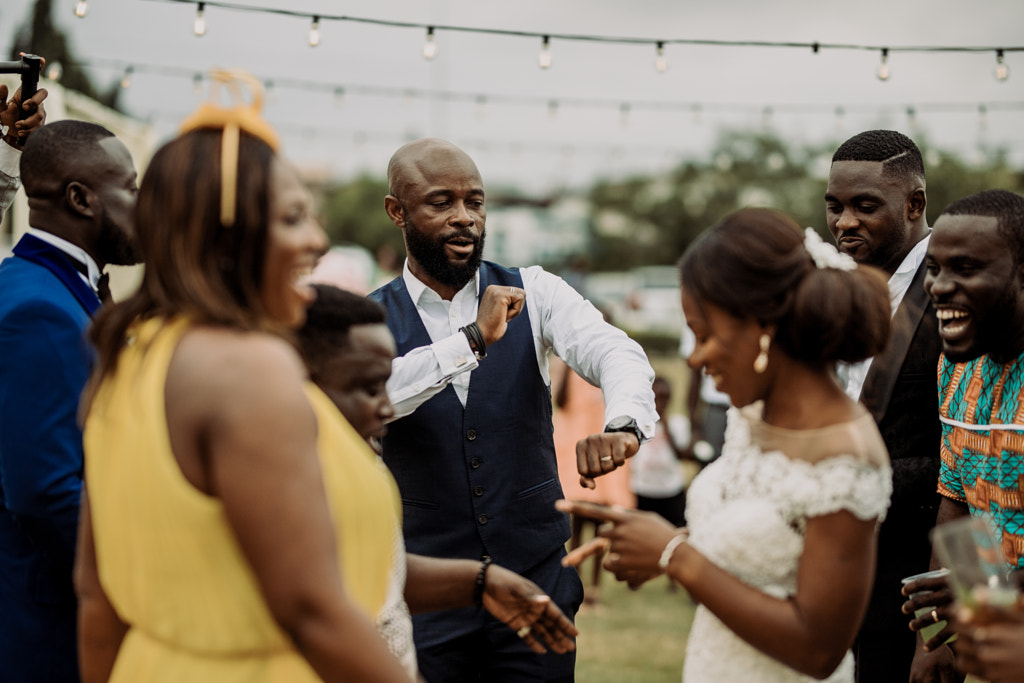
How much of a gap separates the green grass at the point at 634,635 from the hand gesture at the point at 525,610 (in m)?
3.27

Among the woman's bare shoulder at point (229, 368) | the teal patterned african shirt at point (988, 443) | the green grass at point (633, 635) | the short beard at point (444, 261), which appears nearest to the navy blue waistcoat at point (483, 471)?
the short beard at point (444, 261)

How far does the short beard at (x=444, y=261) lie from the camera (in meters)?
3.59

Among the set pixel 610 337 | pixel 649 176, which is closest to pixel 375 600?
pixel 610 337

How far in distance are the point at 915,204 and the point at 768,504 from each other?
2.12 meters

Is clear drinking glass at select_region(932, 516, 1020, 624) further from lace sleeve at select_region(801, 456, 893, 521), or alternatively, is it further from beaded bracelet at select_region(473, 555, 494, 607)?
beaded bracelet at select_region(473, 555, 494, 607)

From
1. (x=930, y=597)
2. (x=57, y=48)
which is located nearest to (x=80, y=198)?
(x=930, y=597)

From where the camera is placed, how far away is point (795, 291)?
81.6 inches

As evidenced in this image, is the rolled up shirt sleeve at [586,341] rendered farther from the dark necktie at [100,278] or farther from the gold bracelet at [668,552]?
the dark necktie at [100,278]

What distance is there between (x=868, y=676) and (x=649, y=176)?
5364 cm

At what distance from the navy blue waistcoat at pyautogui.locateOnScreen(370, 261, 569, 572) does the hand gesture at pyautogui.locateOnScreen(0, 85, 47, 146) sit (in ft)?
5.59

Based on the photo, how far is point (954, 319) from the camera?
276cm

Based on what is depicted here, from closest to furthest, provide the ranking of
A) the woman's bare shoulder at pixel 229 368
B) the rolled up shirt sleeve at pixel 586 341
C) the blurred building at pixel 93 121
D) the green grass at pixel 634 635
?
the woman's bare shoulder at pixel 229 368 < the rolled up shirt sleeve at pixel 586 341 < the green grass at pixel 634 635 < the blurred building at pixel 93 121

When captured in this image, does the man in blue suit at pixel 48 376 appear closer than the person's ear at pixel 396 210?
Yes

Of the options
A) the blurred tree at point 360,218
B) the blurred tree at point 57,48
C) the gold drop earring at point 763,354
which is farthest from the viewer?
the blurred tree at point 360,218
